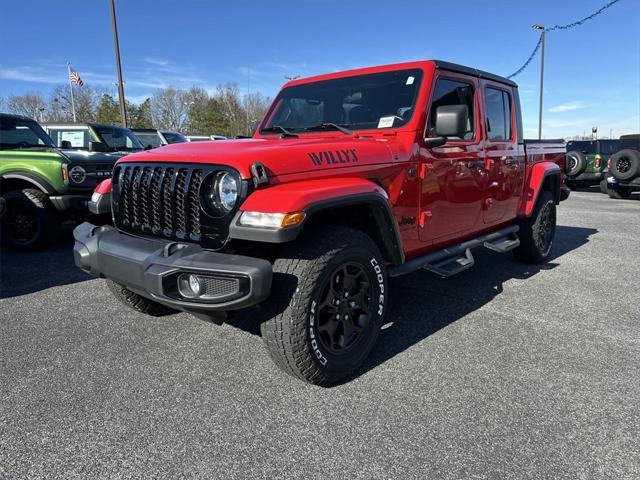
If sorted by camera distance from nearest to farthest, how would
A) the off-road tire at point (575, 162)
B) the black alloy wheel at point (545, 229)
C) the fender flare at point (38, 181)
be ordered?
the black alloy wheel at point (545, 229) → the fender flare at point (38, 181) → the off-road tire at point (575, 162)

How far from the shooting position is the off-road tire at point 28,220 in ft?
18.6

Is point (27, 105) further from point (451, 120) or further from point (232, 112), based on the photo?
point (451, 120)

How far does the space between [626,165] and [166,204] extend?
13.5m

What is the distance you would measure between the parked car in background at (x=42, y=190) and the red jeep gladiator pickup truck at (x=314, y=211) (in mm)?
2873

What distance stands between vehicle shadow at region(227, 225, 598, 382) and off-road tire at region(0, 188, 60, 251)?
3497 mm

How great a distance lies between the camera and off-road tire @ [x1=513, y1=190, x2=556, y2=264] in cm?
521

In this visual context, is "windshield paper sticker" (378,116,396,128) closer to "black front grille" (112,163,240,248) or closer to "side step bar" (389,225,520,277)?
"side step bar" (389,225,520,277)

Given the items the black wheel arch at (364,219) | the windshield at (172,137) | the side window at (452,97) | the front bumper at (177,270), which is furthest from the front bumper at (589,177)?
the front bumper at (177,270)

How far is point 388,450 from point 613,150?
16671mm

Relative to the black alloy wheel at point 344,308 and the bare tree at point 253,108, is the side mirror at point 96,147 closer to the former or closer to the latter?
the black alloy wheel at point 344,308

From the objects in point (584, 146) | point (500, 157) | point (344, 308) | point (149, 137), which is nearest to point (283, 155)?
point (344, 308)

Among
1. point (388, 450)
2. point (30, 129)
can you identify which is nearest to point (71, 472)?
point (388, 450)

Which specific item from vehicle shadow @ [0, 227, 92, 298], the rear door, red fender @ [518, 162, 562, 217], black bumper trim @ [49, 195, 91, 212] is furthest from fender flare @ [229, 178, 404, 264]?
black bumper trim @ [49, 195, 91, 212]

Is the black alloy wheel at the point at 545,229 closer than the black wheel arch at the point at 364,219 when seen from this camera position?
No
